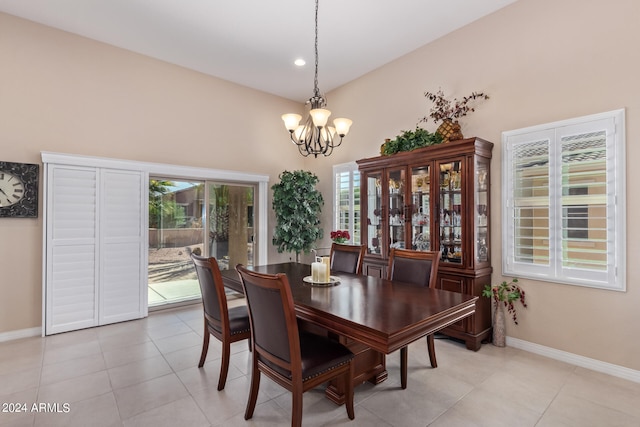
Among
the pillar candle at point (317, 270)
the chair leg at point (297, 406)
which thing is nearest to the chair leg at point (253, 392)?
the chair leg at point (297, 406)


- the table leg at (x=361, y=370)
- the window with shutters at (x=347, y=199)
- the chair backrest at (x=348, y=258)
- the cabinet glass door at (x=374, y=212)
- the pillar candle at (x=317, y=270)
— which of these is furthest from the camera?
the window with shutters at (x=347, y=199)

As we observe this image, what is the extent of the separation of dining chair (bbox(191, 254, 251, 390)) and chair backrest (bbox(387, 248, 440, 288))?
145 centimetres

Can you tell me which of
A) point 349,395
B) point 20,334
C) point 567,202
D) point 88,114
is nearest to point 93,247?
point 20,334

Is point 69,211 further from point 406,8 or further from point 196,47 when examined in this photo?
point 406,8

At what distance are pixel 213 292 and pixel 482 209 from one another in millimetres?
2827

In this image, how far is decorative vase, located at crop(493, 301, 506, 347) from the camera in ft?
10.6

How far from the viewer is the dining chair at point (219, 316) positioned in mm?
2429

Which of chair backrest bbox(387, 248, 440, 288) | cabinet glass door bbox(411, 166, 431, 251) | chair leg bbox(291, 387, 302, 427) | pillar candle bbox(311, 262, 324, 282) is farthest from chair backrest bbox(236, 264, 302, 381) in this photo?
cabinet glass door bbox(411, 166, 431, 251)

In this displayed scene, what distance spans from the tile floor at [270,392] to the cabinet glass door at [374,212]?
1427mm

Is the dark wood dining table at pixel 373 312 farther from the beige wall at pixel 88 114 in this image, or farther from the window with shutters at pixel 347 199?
the beige wall at pixel 88 114

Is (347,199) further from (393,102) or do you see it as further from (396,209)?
(393,102)

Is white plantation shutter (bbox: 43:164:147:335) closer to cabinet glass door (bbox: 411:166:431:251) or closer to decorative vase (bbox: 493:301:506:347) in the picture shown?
cabinet glass door (bbox: 411:166:431:251)

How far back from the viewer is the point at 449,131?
3.53 m

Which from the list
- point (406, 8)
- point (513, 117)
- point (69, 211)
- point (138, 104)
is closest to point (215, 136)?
point (138, 104)
